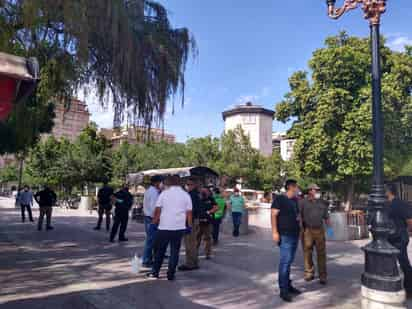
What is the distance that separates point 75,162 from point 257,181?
1676 cm

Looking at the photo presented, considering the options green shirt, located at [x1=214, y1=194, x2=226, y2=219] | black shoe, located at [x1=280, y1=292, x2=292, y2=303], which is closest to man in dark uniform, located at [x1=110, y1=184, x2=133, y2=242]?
green shirt, located at [x1=214, y1=194, x2=226, y2=219]

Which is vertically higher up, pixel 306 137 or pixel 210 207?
pixel 306 137

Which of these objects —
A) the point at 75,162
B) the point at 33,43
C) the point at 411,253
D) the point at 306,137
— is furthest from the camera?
the point at 75,162

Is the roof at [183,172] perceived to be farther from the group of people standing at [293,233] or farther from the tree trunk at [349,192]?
the group of people standing at [293,233]

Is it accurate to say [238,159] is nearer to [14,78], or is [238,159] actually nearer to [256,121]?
[256,121]

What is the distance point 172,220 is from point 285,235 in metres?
1.84

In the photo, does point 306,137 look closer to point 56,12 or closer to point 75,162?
point 56,12

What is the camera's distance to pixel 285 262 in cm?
534

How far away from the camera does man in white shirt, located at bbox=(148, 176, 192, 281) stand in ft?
20.0

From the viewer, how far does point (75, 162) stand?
93.6ft

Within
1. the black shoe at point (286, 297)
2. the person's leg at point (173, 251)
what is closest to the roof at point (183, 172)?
the person's leg at point (173, 251)

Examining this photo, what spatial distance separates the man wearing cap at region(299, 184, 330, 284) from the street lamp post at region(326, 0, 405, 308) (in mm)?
1290

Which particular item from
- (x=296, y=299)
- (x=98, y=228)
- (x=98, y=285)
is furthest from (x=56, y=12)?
(x=98, y=228)

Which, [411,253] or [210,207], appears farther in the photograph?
[411,253]
